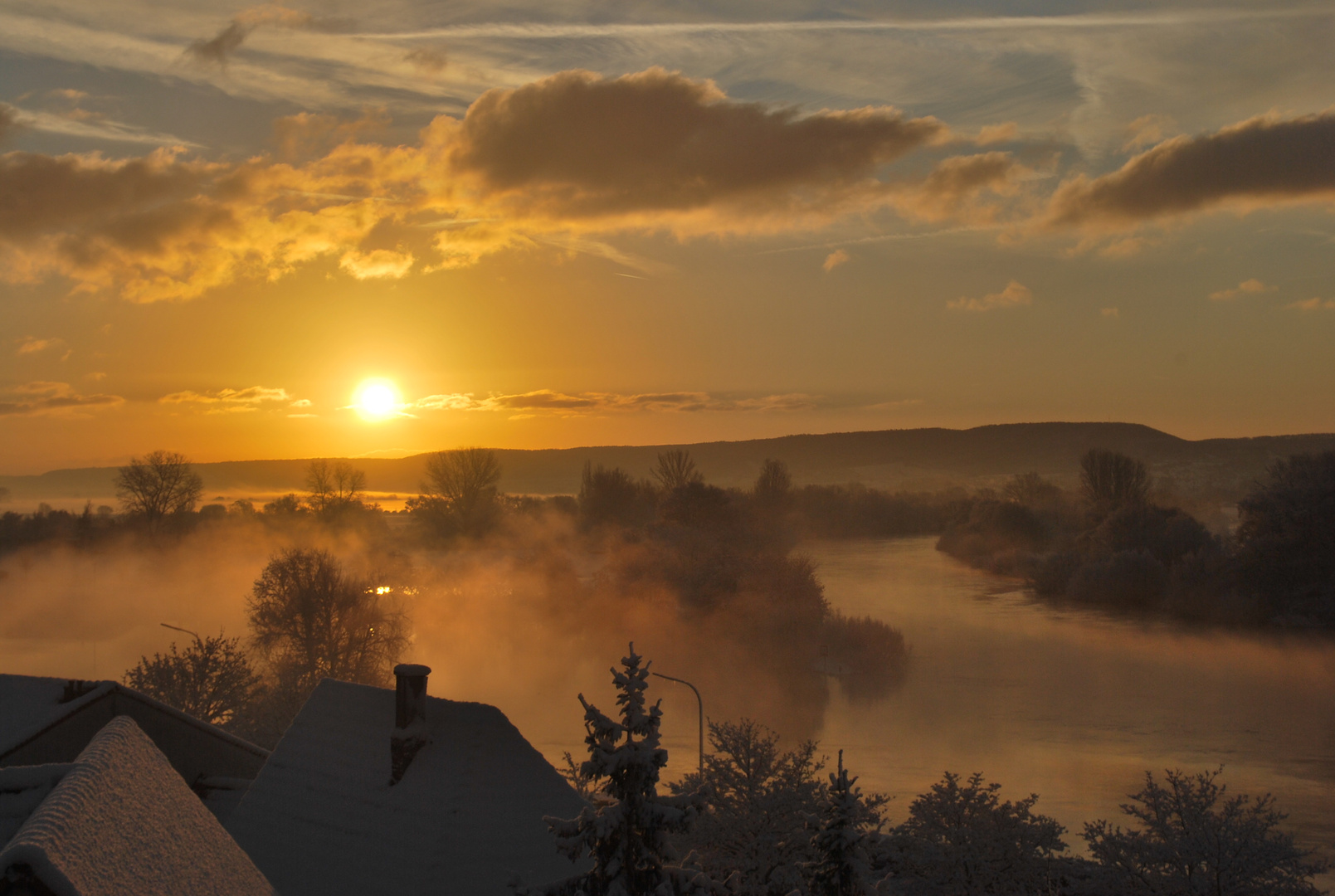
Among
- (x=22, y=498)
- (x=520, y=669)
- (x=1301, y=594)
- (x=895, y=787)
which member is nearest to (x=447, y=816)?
(x=895, y=787)

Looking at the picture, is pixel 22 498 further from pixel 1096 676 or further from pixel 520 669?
pixel 1096 676

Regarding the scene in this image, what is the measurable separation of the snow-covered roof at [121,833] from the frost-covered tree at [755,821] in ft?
40.6

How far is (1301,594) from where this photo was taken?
68375 mm

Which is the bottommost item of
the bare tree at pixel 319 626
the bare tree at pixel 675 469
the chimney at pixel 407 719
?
the bare tree at pixel 319 626

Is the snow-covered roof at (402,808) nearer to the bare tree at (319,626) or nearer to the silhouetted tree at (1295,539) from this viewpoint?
the bare tree at (319,626)

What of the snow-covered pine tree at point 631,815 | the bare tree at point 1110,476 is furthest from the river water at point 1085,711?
the bare tree at point 1110,476

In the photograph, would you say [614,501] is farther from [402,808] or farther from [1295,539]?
[402,808]

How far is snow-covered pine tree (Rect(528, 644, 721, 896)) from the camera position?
975cm

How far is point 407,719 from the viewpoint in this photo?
14.6 metres

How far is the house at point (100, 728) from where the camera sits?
45.6 ft

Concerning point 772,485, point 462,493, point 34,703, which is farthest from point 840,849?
point 772,485

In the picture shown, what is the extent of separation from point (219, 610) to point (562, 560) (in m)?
31.1

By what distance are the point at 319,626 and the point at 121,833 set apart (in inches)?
1929

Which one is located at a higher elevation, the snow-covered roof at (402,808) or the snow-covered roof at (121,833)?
the snow-covered roof at (121,833)
